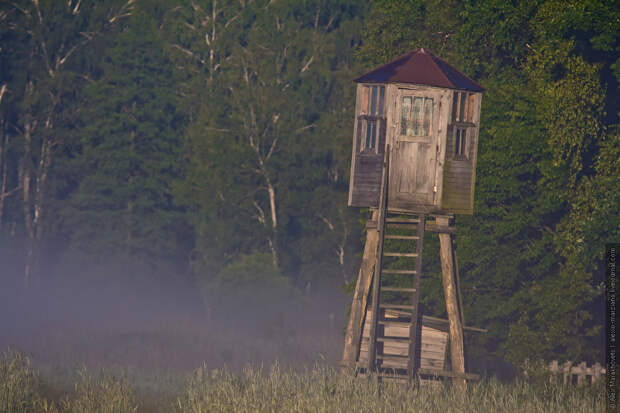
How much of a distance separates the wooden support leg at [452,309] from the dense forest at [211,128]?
6.85 meters

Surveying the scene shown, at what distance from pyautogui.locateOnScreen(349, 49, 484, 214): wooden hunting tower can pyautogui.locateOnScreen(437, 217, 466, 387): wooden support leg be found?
2.95ft

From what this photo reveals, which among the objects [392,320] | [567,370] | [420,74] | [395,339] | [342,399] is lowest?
[567,370]

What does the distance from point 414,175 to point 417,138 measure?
750mm

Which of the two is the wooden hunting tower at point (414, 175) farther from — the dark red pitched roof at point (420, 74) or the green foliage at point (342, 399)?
the green foliage at point (342, 399)

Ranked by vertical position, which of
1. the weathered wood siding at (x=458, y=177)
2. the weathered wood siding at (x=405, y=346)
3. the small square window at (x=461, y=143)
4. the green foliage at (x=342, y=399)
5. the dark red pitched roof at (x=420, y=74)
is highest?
the dark red pitched roof at (x=420, y=74)

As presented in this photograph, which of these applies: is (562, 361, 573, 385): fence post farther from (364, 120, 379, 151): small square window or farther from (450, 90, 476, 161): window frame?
(364, 120, 379, 151): small square window

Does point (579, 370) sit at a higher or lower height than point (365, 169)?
lower

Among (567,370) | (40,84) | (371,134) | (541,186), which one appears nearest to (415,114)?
(371,134)

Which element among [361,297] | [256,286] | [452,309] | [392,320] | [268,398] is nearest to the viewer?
[268,398]

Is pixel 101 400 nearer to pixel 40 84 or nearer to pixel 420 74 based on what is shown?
pixel 420 74

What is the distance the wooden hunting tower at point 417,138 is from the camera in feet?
66.0

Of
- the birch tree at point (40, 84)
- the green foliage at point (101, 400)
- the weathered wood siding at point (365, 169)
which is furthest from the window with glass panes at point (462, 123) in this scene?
the birch tree at point (40, 84)

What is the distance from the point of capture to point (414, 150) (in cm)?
2017

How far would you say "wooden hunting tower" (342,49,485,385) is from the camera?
20125mm
